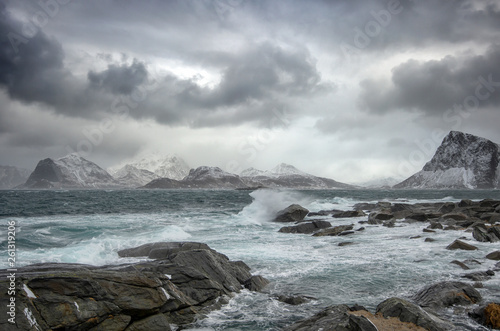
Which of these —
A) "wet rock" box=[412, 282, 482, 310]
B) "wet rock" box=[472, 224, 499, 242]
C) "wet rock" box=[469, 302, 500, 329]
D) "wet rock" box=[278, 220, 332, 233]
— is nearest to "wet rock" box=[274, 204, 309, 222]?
"wet rock" box=[278, 220, 332, 233]

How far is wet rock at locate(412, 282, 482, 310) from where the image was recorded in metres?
10.7

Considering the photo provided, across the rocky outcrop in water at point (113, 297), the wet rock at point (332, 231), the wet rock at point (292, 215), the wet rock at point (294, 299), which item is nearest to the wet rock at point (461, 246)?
the wet rock at point (332, 231)

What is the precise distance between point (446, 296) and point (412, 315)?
3.30 m

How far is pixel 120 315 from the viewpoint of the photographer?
337 inches

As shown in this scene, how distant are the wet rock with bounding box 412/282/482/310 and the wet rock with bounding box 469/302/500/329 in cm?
117

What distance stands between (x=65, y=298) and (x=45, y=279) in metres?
0.86

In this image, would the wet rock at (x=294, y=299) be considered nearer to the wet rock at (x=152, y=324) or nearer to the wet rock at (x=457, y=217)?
the wet rock at (x=152, y=324)

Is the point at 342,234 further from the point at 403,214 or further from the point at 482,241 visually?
the point at 403,214

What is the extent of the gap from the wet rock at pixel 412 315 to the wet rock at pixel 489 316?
1.20 metres

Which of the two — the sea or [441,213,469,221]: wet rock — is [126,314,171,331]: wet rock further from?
[441,213,469,221]: wet rock

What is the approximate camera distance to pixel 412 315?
28.2ft

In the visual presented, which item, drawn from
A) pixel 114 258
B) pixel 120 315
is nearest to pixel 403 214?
pixel 114 258

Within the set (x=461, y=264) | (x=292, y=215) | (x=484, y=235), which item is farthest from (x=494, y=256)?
(x=292, y=215)

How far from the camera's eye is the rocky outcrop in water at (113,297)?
766 centimetres
